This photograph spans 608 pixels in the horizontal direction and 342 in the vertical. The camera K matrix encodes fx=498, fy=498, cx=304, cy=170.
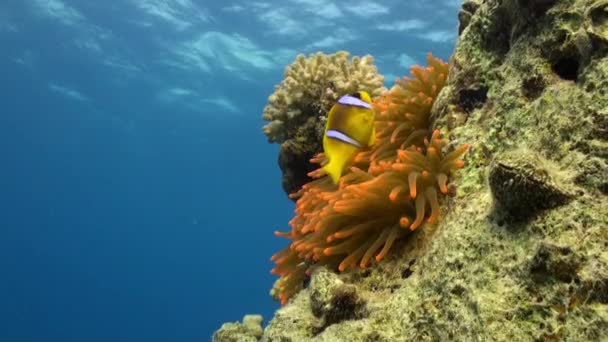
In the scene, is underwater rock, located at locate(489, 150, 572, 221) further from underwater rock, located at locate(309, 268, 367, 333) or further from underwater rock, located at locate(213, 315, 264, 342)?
underwater rock, located at locate(213, 315, 264, 342)

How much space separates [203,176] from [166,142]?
24.9 metres

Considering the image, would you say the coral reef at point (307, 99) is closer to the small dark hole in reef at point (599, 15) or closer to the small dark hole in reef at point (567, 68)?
the small dark hole in reef at point (567, 68)

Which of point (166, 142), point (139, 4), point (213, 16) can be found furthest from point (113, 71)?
point (166, 142)

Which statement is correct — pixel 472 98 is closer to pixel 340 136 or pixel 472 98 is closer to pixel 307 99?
pixel 340 136

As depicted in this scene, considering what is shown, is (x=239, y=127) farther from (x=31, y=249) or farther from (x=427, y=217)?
(x=31, y=249)

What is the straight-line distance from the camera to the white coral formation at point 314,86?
16.8 feet

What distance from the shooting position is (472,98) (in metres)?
3.10

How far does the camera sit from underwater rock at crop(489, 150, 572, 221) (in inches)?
75.0

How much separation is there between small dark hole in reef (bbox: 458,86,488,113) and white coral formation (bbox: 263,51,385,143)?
78.3 inches

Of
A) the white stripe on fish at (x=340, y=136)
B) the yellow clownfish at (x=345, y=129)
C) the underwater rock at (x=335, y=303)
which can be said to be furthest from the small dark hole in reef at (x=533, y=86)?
the underwater rock at (x=335, y=303)

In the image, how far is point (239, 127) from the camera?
47.8m

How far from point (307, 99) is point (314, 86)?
0.15 m

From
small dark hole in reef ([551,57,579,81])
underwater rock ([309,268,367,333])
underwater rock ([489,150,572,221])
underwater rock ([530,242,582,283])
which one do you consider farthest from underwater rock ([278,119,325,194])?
underwater rock ([530,242,582,283])

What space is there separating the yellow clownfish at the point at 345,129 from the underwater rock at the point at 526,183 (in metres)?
1.15
